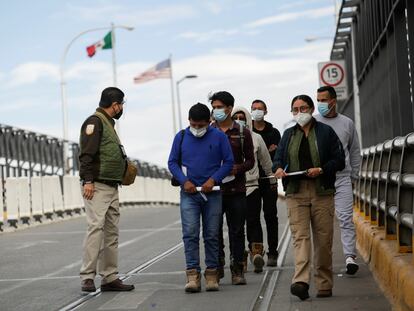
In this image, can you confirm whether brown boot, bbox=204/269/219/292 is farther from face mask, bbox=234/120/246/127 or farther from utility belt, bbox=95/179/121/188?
face mask, bbox=234/120/246/127

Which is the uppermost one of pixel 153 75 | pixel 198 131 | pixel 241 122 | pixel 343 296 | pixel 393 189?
pixel 153 75

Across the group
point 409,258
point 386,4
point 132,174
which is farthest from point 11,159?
point 409,258

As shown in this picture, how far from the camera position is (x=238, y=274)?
11.3 m

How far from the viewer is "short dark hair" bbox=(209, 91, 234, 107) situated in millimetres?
11447

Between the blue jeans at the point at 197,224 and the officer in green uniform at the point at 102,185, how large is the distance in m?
0.77

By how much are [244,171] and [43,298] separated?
2519 millimetres

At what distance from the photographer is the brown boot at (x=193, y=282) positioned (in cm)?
1070

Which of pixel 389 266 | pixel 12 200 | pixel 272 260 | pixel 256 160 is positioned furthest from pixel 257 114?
pixel 12 200

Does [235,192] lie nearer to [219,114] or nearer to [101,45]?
[219,114]

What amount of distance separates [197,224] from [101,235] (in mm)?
1016

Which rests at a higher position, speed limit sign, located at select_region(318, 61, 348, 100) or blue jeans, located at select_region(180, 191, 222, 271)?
speed limit sign, located at select_region(318, 61, 348, 100)

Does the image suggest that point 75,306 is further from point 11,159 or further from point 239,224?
point 11,159

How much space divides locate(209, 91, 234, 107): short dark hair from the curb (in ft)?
7.02

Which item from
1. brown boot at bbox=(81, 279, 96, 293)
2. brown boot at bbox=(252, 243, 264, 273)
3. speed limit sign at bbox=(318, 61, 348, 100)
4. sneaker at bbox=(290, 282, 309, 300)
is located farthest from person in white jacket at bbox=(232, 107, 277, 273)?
speed limit sign at bbox=(318, 61, 348, 100)
